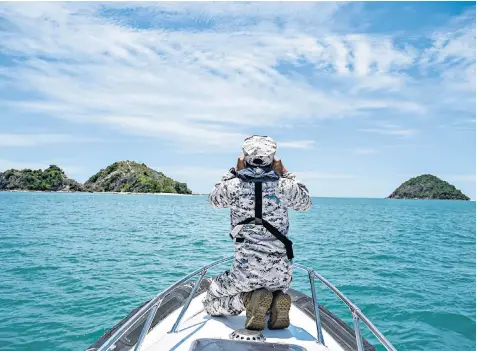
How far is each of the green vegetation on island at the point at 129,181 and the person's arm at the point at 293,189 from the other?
168 meters

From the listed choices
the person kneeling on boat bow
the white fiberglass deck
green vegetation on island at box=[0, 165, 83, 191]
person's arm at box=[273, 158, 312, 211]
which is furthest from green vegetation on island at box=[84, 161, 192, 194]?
person's arm at box=[273, 158, 312, 211]

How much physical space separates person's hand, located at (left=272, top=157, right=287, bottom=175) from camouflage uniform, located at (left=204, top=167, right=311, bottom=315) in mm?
61

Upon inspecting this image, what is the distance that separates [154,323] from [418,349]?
5.04 metres

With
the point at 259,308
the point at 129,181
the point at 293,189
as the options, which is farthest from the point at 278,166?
the point at 129,181

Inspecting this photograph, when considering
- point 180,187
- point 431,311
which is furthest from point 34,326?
point 180,187

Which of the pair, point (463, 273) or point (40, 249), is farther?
point (40, 249)

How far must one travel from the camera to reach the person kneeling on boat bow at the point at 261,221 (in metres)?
3.50

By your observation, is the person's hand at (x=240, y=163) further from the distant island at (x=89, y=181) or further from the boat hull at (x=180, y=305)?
the distant island at (x=89, y=181)

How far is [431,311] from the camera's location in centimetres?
917

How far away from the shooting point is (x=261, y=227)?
355cm

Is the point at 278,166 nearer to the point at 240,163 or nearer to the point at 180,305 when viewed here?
the point at 240,163

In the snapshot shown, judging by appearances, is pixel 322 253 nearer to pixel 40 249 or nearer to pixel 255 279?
pixel 40 249

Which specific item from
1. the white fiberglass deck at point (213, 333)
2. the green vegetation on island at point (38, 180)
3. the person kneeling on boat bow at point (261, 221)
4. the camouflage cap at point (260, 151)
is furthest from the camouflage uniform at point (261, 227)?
the green vegetation on island at point (38, 180)

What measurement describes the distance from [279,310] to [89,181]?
629 ft
